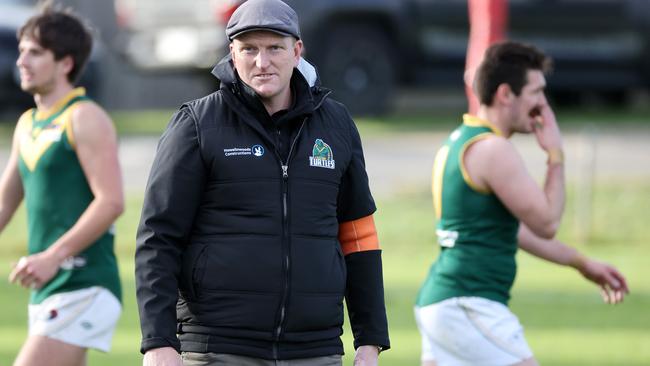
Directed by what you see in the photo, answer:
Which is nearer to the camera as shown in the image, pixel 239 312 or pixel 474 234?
pixel 239 312

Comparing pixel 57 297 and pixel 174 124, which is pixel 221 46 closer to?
pixel 57 297

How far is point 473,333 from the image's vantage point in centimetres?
644

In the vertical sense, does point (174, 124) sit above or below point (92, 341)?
above

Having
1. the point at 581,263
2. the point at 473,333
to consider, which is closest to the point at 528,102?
the point at 581,263

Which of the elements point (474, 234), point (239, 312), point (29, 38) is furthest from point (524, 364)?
point (29, 38)

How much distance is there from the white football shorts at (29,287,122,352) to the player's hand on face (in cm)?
199

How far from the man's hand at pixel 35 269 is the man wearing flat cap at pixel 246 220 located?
1.39m

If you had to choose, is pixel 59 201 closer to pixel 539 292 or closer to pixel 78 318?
pixel 78 318

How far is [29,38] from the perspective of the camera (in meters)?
6.65

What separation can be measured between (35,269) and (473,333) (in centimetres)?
180

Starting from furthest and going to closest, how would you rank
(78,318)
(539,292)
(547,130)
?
(539,292)
(547,130)
(78,318)

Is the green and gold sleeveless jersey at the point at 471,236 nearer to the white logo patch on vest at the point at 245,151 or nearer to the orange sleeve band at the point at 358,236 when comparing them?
the orange sleeve band at the point at 358,236

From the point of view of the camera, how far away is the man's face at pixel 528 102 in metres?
6.70

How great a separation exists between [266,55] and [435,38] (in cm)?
1501
